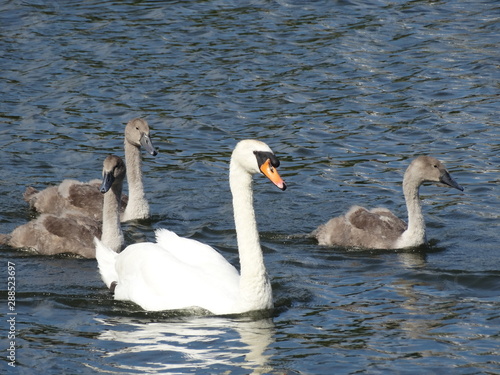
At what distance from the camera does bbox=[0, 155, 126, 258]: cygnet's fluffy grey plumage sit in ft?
41.7

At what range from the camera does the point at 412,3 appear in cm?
2245

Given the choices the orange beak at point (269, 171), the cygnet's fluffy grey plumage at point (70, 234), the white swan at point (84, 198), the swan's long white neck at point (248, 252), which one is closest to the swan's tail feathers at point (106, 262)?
the cygnet's fluffy grey plumage at point (70, 234)

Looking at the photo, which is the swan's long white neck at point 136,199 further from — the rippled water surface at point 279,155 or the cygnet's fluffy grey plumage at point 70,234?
the cygnet's fluffy grey plumage at point 70,234

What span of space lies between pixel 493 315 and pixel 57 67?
11.8 metres

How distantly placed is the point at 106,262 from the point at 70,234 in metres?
1.36

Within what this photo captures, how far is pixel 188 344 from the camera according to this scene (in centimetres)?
938

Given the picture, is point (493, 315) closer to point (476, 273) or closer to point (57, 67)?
point (476, 273)

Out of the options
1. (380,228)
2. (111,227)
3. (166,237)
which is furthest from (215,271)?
(380,228)

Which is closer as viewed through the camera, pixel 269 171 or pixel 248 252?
pixel 269 171

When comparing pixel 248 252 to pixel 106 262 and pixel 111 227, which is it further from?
pixel 111 227

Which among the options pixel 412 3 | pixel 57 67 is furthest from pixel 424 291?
pixel 412 3

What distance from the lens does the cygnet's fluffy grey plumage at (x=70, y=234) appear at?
500 inches

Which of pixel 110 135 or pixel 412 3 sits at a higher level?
pixel 412 3

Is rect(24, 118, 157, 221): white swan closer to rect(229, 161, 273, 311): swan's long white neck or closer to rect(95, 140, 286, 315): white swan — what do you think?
rect(95, 140, 286, 315): white swan
